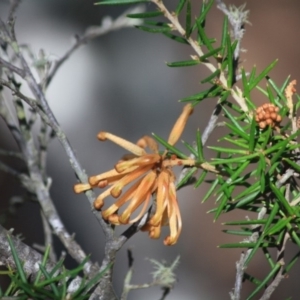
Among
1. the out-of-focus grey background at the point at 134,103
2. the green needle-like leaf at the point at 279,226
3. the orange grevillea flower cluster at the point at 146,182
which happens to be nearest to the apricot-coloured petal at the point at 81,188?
the orange grevillea flower cluster at the point at 146,182

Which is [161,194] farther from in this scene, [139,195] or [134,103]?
[134,103]

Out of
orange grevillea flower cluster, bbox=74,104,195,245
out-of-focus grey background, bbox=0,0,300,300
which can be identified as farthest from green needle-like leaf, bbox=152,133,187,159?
out-of-focus grey background, bbox=0,0,300,300

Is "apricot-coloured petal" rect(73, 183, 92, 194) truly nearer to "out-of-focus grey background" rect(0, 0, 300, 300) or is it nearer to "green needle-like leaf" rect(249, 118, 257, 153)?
"green needle-like leaf" rect(249, 118, 257, 153)

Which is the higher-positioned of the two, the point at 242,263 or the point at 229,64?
the point at 229,64

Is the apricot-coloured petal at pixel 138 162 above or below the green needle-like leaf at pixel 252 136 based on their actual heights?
below

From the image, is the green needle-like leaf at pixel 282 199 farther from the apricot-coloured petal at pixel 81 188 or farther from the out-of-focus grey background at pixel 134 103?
the out-of-focus grey background at pixel 134 103

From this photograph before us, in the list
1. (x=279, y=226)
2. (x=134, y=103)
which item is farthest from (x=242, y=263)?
(x=134, y=103)
